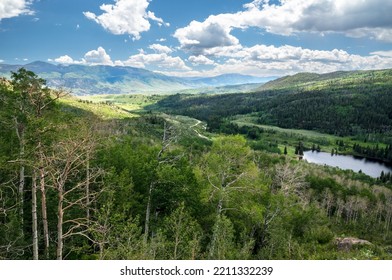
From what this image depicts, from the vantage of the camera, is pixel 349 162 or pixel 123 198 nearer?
pixel 123 198

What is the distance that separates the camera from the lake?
146475 millimetres

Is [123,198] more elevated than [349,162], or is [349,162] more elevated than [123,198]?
[123,198]

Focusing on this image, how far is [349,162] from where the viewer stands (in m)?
160

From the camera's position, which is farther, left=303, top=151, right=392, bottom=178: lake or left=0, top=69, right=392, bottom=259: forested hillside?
left=303, top=151, right=392, bottom=178: lake

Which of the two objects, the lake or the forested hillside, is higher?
the forested hillside

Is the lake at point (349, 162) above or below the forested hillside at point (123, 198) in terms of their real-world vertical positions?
below

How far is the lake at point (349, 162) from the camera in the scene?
146475mm

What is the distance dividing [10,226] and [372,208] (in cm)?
9538

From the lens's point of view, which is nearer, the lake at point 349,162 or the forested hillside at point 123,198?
the forested hillside at point 123,198
